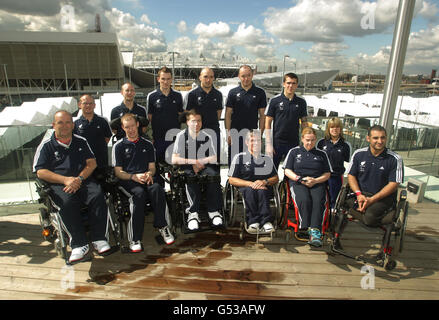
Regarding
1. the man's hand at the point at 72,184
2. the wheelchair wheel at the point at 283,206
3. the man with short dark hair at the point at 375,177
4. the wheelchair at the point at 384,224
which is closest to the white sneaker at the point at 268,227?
the wheelchair wheel at the point at 283,206

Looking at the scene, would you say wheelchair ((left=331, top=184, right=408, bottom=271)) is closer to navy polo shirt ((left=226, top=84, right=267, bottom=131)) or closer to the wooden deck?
the wooden deck

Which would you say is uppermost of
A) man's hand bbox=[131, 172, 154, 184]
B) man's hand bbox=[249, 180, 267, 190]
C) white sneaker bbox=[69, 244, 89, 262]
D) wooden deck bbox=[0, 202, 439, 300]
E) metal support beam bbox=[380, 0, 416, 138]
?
metal support beam bbox=[380, 0, 416, 138]

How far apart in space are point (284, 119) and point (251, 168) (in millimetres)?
804

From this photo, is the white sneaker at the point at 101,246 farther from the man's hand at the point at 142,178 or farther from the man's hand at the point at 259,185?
the man's hand at the point at 259,185

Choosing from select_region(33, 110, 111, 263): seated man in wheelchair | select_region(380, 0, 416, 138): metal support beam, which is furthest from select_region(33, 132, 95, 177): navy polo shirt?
select_region(380, 0, 416, 138): metal support beam

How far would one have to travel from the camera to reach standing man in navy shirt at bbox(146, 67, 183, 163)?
3.48 meters

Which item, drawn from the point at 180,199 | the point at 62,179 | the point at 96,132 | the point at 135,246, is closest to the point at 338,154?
the point at 180,199

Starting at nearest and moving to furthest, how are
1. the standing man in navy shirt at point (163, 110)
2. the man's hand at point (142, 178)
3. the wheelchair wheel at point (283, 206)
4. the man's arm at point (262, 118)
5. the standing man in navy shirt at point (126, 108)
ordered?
the man's hand at point (142, 178) < the wheelchair wheel at point (283, 206) < the standing man in navy shirt at point (126, 108) < the standing man in navy shirt at point (163, 110) < the man's arm at point (262, 118)

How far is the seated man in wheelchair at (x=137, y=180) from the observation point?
271 centimetres

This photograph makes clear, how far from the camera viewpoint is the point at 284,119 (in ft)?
11.0

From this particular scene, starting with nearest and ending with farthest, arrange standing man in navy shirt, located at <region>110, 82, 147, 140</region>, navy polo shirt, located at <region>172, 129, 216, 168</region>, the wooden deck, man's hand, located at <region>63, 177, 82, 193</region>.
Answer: the wooden deck, man's hand, located at <region>63, 177, 82, 193</region>, navy polo shirt, located at <region>172, 129, 216, 168</region>, standing man in navy shirt, located at <region>110, 82, 147, 140</region>

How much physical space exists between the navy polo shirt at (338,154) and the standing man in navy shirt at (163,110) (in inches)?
71.9

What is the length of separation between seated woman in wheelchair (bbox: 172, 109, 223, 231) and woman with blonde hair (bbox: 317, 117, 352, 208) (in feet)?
4.18

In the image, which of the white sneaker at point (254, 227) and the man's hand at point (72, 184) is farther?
the white sneaker at point (254, 227)
